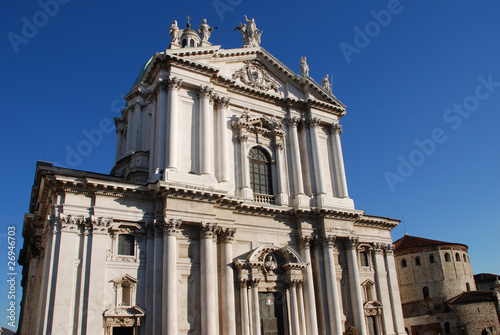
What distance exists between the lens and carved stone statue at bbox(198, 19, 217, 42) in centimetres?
2569

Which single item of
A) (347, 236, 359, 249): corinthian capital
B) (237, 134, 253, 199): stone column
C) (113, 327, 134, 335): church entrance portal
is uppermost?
(237, 134, 253, 199): stone column

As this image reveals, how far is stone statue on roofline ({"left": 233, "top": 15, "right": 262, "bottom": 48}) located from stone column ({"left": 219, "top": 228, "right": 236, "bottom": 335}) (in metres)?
13.5

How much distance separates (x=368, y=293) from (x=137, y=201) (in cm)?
1555

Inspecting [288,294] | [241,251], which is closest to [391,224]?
[288,294]

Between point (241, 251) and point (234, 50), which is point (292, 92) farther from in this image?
point (241, 251)

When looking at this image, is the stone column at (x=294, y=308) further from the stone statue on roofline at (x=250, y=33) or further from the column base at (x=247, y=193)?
the stone statue on roofline at (x=250, y=33)

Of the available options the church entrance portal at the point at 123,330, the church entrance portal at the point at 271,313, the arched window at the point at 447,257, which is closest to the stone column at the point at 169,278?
the church entrance portal at the point at 123,330

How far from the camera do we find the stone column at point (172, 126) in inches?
822

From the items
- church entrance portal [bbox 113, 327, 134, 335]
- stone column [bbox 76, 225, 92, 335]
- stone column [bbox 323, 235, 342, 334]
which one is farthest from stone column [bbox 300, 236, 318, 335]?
stone column [bbox 76, 225, 92, 335]

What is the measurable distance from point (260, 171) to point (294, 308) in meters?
8.10

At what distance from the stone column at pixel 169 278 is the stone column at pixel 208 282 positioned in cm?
137

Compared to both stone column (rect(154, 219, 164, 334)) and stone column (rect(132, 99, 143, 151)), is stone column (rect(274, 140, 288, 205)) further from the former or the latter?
stone column (rect(132, 99, 143, 151))

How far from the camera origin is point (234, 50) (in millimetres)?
26375

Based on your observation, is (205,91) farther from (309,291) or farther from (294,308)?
(294,308)
